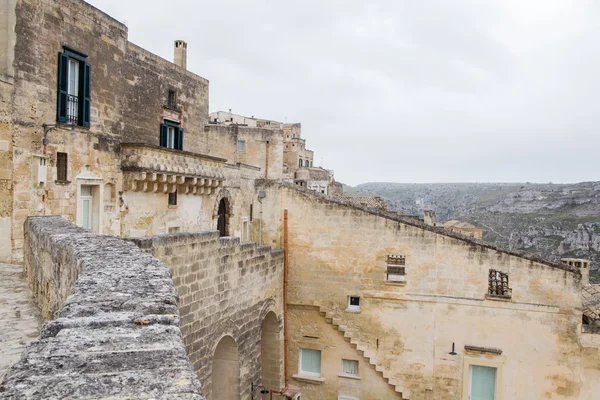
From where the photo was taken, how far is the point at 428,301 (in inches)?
645

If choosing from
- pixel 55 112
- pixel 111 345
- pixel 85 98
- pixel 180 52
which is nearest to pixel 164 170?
pixel 85 98

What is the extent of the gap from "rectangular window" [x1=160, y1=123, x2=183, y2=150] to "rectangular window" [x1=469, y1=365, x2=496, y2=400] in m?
13.3

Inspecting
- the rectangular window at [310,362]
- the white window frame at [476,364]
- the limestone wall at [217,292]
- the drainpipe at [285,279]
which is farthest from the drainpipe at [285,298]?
the white window frame at [476,364]

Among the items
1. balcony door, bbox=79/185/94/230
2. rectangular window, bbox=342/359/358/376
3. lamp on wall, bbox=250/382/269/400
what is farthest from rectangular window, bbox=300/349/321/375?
balcony door, bbox=79/185/94/230

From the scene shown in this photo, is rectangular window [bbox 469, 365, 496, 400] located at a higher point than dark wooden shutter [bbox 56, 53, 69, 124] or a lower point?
lower

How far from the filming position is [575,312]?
1507 cm

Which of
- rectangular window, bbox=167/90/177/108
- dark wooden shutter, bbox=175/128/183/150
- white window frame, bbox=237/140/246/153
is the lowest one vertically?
dark wooden shutter, bbox=175/128/183/150

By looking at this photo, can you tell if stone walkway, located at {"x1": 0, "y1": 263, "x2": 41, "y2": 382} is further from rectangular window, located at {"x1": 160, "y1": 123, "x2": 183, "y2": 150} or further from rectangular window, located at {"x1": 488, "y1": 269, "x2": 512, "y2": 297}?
rectangular window, located at {"x1": 488, "y1": 269, "x2": 512, "y2": 297}

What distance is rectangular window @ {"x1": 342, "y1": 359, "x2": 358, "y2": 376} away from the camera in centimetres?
1702

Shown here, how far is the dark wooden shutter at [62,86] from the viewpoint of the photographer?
40.6ft

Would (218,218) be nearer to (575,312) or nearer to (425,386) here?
(425,386)

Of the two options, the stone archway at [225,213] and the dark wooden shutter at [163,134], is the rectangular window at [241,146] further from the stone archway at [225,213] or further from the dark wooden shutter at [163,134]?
the stone archway at [225,213]

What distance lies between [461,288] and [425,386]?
3.54 m

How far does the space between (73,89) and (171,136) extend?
18.4ft
